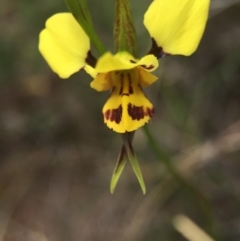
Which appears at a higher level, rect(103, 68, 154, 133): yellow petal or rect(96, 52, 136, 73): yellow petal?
rect(96, 52, 136, 73): yellow petal

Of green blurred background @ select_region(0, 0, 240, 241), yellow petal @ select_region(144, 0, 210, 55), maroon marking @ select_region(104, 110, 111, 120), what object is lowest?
green blurred background @ select_region(0, 0, 240, 241)

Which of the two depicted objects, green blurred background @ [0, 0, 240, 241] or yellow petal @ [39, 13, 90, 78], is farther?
green blurred background @ [0, 0, 240, 241]

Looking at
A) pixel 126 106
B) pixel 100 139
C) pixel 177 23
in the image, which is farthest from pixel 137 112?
pixel 100 139

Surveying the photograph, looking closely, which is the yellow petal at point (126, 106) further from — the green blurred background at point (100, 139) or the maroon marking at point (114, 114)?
the green blurred background at point (100, 139)

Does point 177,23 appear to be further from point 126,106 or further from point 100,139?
point 100,139

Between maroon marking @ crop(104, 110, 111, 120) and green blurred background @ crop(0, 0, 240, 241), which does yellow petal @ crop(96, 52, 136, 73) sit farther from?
green blurred background @ crop(0, 0, 240, 241)

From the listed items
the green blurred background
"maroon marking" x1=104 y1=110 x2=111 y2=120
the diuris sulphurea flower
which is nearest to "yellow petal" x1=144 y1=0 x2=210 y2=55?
the diuris sulphurea flower

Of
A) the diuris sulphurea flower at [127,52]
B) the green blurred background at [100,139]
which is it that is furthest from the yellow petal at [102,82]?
the green blurred background at [100,139]

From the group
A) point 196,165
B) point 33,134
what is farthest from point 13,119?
point 196,165
